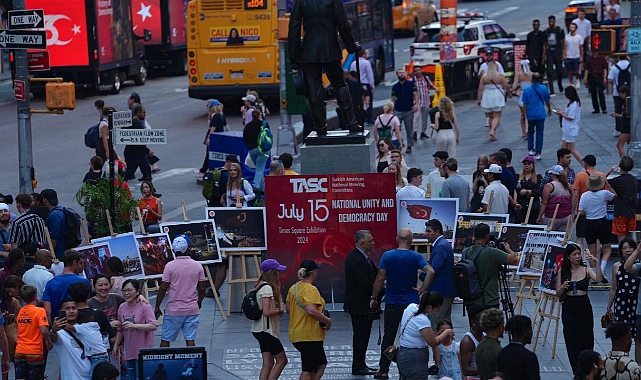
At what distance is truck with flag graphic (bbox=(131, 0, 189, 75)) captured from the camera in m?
38.9

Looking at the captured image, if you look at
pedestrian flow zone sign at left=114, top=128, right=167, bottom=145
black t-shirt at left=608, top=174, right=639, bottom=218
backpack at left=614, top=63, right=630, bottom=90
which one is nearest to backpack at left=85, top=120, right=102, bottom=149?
pedestrian flow zone sign at left=114, top=128, right=167, bottom=145

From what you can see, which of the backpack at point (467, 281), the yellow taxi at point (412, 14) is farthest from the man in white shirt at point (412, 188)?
the yellow taxi at point (412, 14)

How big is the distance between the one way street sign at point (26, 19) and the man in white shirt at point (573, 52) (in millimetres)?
17926

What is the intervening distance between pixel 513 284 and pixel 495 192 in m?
1.23

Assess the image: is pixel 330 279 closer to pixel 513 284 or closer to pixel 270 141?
Answer: pixel 513 284

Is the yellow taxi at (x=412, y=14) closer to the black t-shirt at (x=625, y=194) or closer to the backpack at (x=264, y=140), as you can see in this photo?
the backpack at (x=264, y=140)

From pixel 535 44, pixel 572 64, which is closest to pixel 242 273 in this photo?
pixel 535 44

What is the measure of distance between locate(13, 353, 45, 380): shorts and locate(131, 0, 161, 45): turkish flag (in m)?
27.9

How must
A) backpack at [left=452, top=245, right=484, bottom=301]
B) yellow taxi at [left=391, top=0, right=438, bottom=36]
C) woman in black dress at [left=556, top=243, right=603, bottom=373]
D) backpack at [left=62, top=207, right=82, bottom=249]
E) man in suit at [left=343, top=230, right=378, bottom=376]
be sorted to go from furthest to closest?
yellow taxi at [left=391, top=0, right=438, bottom=36]
backpack at [left=62, top=207, right=82, bottom=249]
man in suit at [left=343, top=230, right=378, bottom=376]
backpack at [left=452, top=245, right=484, bottom=301]
woman in black dress at [left=556, top=243, right=603, bottom=373]

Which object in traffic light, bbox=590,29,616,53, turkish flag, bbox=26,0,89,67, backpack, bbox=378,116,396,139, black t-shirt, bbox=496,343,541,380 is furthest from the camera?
turkish flag, bbox=26,0,89,67

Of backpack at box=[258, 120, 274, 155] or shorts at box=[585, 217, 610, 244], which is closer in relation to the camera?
shorts at box=[585, 217, 610, 244]

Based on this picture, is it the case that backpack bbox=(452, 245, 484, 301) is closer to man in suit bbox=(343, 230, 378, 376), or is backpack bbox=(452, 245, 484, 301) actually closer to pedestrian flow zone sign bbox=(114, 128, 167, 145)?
man in suit bbox=(343, 230, 378, 376)

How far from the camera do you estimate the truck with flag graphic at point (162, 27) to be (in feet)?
128

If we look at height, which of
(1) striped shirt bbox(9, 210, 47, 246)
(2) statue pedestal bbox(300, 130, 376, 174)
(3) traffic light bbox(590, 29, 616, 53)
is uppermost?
(3) traffic light bbox(590, 29, 616, 53)
